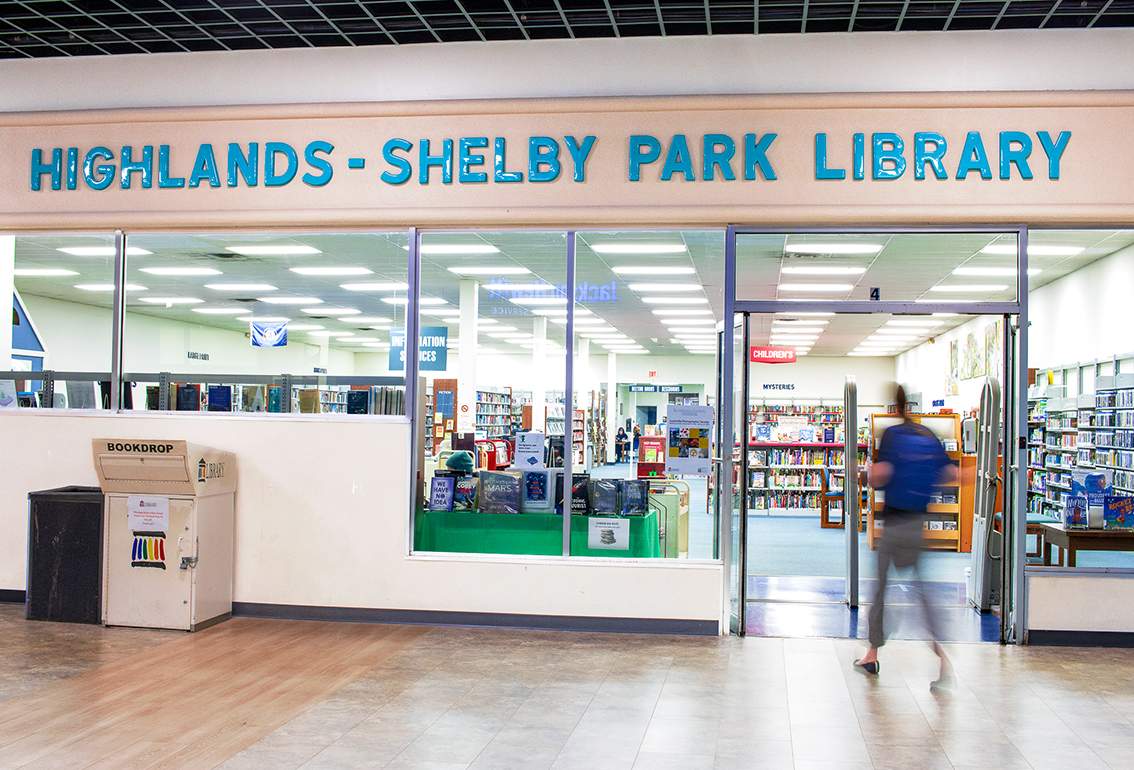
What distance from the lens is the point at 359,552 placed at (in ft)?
23.6

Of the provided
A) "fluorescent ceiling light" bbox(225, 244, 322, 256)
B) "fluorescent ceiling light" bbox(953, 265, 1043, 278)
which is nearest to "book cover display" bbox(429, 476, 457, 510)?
"fluorescent ceiling light" bbox(225, 244, 322, 256)

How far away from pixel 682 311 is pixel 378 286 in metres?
2.21

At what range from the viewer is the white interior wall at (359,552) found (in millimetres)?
6973

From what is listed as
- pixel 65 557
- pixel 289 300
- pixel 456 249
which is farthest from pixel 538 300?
pixel 65 557

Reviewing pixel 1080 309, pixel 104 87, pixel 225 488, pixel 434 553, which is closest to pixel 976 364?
pixel 1080 309

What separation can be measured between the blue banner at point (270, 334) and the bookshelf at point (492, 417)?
4.93ft

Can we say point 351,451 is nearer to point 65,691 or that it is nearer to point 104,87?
point 65,691

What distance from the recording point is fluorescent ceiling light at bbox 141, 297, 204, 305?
7.55 m

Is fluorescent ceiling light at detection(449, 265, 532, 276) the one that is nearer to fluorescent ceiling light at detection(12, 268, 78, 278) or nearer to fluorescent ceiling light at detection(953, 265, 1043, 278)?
fluorescent ceiling light at detection(12, 268, 78, 278)

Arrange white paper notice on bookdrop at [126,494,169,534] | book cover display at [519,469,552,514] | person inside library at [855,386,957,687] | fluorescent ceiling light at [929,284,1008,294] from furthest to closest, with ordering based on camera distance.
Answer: book cover display at [519,469,552,514] → fluorescent ceiling light at [929,284,1008,294] → white paper notice on bookdrop at [126,494,169,534] → person inside library at [855,386,957,687]

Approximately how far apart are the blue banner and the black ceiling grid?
2.09 m

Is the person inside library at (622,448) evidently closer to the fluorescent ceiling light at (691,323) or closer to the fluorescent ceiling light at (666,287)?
the fluorescent ceiling light at (691,323)

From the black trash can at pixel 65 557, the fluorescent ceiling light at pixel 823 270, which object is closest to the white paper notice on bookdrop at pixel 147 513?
the black trash can at pixel 65 557

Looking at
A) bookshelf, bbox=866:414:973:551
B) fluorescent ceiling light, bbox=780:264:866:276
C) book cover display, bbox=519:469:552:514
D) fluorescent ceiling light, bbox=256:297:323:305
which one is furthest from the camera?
bookshelf, bbox=866:414:973:551
